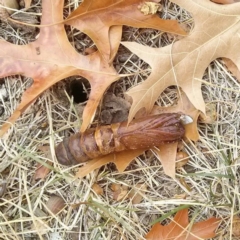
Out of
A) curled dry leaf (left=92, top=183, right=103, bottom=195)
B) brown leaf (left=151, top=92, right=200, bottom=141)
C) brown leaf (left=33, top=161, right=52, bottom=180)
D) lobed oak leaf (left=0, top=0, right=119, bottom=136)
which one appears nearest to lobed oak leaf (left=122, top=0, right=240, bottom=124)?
brown leaf (left=151, top=92, right=200, bottom=141)

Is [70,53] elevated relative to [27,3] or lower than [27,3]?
lower

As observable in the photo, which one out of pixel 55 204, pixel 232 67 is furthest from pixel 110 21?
pixel 55 204

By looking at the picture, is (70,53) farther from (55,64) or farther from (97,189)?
(97,189)

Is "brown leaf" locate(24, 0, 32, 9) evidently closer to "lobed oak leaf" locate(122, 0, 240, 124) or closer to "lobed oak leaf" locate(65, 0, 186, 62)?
"lobed oak leaf" locate(65, 0, 186, 62)

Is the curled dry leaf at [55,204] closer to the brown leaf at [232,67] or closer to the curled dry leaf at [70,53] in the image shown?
the curled dry leaf at [70,53]

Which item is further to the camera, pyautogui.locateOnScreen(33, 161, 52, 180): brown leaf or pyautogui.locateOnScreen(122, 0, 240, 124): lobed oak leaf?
pyautogui.locateOnScreen(33, 161, 52, 180): brown leaf

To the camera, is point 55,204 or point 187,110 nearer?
point 187,110
